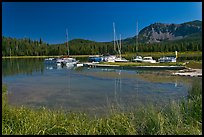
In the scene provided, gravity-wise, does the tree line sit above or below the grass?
above

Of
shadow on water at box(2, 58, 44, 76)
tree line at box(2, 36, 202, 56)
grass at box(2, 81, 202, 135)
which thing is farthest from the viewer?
tree line at box(2, 36, 202, 56)

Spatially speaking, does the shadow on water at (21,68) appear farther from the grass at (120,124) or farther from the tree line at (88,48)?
the tree line at (88,48)

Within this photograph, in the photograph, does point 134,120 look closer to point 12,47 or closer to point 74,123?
point 74,123

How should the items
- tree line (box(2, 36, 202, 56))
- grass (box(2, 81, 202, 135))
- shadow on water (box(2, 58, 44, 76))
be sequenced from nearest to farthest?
grass (box(2, 81, 202, 135))
shadow on water (box(2, 58, 44, 76))
tree line (box(2, 36, 202, 56))

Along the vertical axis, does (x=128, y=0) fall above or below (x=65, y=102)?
above

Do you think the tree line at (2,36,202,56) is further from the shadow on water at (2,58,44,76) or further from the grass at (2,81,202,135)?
the grass at (2,81,202,135)

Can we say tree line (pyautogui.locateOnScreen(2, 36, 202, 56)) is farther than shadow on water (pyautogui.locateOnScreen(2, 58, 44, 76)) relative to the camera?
Yes

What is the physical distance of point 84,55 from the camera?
75312 mm

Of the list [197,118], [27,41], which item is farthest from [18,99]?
[27,41]

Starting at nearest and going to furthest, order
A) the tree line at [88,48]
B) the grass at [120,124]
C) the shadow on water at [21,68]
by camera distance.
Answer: the grass at [120,124] < the shadow on water at [21,68] < the tree line at [88,48]

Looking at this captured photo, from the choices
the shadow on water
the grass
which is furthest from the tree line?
the grass

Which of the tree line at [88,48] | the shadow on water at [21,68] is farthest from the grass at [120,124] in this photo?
the tree line at [88,48]

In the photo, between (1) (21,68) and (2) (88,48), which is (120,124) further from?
(2) (88,48)

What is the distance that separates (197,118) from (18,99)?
9.06m
